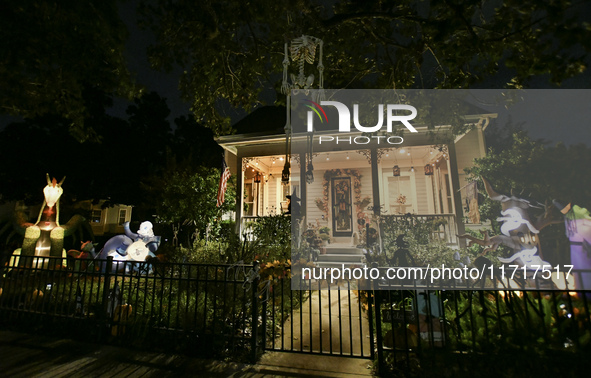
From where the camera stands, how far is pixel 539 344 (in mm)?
3127

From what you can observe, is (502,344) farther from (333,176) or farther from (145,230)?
(333,176)

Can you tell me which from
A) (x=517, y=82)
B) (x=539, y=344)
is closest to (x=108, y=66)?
(x=517, y=82)

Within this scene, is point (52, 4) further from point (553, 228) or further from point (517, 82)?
point (553, 228)

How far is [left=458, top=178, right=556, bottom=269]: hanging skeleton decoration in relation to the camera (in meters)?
6.38

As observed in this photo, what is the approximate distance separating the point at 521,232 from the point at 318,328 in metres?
5.77

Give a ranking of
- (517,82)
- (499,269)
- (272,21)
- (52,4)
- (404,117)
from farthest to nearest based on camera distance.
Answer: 1. (404,117)
2. (499,269)
3. (272,21)
4. (517,82)
5. (52,4)

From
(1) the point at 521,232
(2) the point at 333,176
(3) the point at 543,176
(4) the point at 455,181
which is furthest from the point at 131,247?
(3) the point at 543,176

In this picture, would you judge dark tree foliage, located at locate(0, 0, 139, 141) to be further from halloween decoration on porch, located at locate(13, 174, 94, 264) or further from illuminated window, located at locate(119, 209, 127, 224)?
illuminated window, located at locate(119, 209, 127, 224)

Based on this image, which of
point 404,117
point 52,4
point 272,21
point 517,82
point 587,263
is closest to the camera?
point 52,4

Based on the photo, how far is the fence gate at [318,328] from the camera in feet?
12.2

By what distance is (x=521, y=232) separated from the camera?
661 cm

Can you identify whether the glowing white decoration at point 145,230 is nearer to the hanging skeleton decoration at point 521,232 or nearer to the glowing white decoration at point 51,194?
the glowing white decoration at point 51,194

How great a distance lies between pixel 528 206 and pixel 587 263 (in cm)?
160

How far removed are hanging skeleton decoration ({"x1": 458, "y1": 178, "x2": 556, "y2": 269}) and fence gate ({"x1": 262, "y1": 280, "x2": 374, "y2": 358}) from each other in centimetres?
381
